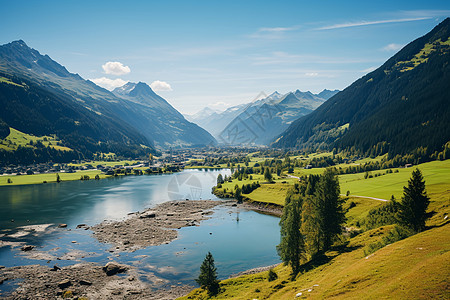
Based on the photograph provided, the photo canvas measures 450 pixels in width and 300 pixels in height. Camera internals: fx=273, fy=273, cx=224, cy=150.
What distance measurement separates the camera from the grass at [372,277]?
78.3ft

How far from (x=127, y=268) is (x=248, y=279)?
27.0 m

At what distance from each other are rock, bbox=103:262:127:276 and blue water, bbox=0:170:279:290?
12.3 ft

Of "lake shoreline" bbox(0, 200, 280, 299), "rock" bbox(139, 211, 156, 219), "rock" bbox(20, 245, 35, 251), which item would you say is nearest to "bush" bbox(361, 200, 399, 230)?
"lake shoreline" bbox(0, 200, 280, 299)

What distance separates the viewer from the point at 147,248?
72375 millimetres

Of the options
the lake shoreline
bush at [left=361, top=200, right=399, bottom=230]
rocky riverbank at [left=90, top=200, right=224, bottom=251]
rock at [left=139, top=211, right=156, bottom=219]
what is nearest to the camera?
the lake shoreline

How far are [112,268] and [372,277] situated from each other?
163ft

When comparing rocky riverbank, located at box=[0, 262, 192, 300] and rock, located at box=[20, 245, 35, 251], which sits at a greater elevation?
rock, located at box=[20, 245, 35, 251]

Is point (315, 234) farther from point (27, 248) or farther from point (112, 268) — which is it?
point (27, 248)

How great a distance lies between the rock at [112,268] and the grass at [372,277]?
62.7 feet

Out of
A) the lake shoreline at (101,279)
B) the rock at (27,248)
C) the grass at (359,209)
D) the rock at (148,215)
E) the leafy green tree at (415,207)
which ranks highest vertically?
the leafy green tree at (415,207)

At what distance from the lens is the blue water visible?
62.6m

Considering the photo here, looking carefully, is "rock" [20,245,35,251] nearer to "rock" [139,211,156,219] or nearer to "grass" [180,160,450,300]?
"rock" [139,211,156,219]

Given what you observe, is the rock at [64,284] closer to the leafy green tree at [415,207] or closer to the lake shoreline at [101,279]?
the lake shoreline at [101,279]

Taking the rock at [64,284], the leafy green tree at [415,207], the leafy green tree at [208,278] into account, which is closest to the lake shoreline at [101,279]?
the rock at [64,284]
